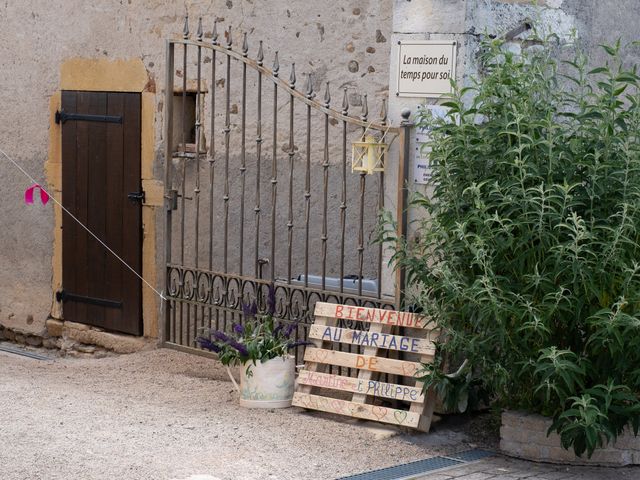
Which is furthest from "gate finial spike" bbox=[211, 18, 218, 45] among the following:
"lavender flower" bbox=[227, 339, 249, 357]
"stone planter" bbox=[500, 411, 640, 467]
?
"stone planter" bbox=[500, 411, 640, 467]

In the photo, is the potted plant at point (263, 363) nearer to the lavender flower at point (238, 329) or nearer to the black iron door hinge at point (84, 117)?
the lavender flower at point (238, 329)

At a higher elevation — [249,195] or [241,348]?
[249,195]

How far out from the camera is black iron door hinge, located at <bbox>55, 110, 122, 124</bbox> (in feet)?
28.1

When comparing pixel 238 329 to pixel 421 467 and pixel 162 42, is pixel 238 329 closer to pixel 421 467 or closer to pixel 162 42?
pixel 421 467

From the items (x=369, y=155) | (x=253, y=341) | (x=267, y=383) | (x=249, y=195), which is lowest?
(x=267, y=383)

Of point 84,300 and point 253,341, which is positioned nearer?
point 253,341

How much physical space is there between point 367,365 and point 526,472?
109cm

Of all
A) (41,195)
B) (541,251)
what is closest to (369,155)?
(541,251)

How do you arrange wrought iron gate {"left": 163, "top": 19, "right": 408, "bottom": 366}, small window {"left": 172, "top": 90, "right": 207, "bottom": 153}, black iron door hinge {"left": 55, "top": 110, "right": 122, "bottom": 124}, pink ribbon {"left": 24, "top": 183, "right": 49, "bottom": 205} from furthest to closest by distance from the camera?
pink ribbon {"left": 24, "top": 183, "right": 49, "bottom": 205}
black iron door hinge {"left": 55, "top": 110, "right": 122, "bottom": 124}
small window {"left": 172, "top": 90, "right": 207, "bottom": 153}
wrought iron gate {"left": 163, "top": 19, "right": 408, "bottom": 366}

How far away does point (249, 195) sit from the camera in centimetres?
792

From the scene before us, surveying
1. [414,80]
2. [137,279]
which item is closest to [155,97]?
[137,279]

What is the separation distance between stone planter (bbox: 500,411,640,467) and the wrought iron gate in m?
1.39

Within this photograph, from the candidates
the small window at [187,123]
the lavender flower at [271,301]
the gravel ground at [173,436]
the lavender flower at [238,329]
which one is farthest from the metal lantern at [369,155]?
the small window at [187,123]

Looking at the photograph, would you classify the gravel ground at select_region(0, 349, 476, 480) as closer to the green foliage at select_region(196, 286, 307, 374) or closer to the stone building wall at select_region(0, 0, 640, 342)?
the green foliage at select_region(196, 286, 307, 374)
